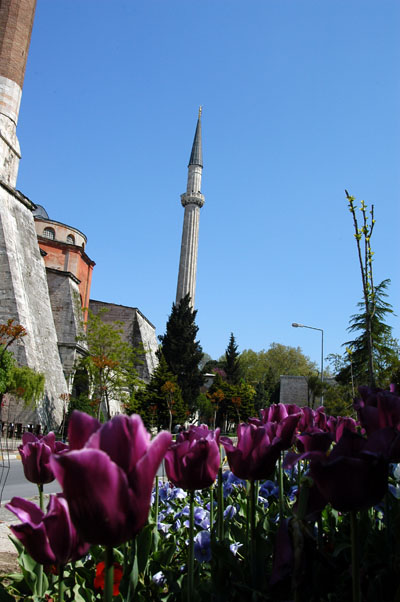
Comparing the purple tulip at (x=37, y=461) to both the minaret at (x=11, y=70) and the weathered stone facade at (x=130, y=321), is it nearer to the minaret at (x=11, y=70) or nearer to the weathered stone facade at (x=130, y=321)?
the minaret at (x=11, y=70)

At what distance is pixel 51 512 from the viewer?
118 centimetres

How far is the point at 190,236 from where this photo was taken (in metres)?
50.8

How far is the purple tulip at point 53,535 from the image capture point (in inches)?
46.6

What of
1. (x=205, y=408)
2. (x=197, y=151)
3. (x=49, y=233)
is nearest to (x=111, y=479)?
(x=49, y=233)

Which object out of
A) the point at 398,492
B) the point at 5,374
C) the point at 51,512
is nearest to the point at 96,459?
the point at 51,512

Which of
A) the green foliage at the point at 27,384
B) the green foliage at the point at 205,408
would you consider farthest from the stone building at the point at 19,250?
the green foliage at the point at 205,408

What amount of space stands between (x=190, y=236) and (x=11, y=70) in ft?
82.1

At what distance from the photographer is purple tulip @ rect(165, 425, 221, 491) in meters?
1.60

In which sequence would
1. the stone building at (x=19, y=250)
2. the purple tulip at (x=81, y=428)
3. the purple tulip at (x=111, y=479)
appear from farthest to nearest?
the stone building at (x=19, y=250) → the purple tulip at (x=81, y=428) → the purple tulip at (x=111, y=479)

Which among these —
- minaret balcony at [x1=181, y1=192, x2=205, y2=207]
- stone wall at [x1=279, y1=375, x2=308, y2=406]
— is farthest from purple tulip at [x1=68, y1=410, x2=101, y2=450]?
stone wall at [x1=279, y1=375, x2=308, y2=406]

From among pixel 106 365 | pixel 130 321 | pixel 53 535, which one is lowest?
pixel 53 535

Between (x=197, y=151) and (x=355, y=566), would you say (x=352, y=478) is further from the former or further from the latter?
(x=197, y=151)

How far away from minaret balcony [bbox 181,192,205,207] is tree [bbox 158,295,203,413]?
1466 cm

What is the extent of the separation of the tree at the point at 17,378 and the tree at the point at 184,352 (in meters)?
17.1
